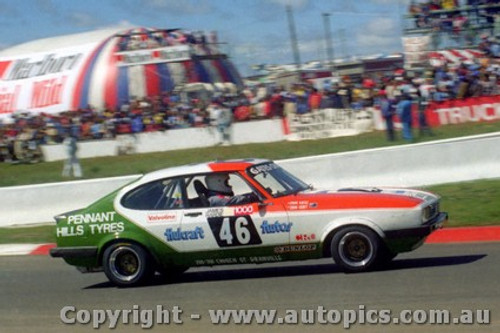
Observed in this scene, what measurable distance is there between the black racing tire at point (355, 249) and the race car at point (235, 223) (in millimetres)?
10

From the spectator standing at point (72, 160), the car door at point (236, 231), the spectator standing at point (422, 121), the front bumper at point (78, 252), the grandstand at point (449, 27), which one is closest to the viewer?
the car door at point (236, 231)

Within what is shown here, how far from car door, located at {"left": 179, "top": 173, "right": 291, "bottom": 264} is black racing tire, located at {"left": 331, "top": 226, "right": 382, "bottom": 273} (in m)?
0.55

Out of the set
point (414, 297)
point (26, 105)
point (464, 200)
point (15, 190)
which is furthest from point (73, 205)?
point (26, 105)

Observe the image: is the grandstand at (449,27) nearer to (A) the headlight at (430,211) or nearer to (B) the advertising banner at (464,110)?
(B) the advertising banner at (464,110)

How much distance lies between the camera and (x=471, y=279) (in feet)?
29.4

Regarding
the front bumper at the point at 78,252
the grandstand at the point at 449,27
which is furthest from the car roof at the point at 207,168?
the grandstand at the point at 449,27

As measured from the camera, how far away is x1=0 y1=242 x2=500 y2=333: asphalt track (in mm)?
7992

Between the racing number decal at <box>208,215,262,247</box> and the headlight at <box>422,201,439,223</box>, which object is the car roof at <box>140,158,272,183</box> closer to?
the racing number decal at <box>208,215,262,247</box>

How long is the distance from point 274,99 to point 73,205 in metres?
11.7

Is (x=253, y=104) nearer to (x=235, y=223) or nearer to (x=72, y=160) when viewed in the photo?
(x=72, y=160)

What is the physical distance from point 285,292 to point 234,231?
105 centimetres

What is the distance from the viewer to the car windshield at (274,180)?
33.3 ft

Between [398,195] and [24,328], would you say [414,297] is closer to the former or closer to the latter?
[398,195]

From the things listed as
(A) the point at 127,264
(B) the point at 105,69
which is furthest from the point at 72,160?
(B) the point at 105,69
